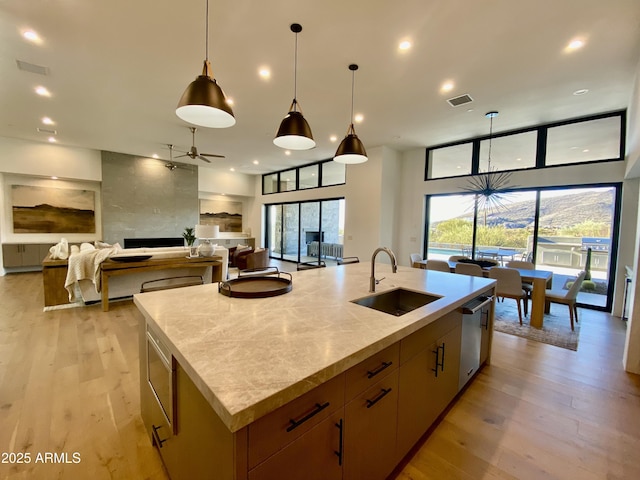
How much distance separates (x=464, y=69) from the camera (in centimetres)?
319

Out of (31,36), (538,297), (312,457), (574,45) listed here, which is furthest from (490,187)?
(31,36)

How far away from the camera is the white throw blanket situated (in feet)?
13.3

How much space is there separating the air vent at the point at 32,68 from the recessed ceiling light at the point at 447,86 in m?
5.01

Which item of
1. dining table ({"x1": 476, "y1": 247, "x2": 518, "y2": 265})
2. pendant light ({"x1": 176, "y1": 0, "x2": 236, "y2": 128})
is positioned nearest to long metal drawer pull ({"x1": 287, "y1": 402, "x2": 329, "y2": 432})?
pendant light ({"x1": 176, "y1": 0, "x2": 236, "y2": 128})

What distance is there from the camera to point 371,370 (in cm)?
119

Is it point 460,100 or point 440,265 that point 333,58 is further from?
point 440,265

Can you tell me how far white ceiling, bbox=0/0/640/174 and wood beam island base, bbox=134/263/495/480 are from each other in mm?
2436

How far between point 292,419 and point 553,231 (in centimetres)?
595

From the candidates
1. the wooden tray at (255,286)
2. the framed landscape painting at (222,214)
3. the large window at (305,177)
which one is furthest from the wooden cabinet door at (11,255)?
the wooden tray at (255,286)

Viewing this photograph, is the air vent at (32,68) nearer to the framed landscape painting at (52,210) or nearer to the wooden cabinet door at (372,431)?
the wooden cabinet door at (372,431)

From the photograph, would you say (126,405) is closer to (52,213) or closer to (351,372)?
(351,372)

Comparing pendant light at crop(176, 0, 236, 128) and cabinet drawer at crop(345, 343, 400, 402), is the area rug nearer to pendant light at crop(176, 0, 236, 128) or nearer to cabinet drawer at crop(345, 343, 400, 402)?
cabinet drawer at crop(345, 343, 400, 402)

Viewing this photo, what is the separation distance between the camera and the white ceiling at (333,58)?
2367 millimetres

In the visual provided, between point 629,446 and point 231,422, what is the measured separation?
2677 mm
